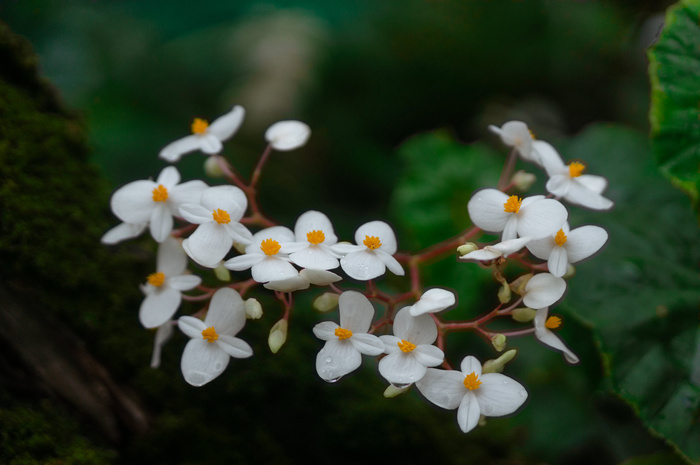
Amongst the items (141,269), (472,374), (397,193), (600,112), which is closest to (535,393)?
(397,193)

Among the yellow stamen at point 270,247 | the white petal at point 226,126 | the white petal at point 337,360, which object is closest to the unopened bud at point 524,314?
the white petal at point 337,360

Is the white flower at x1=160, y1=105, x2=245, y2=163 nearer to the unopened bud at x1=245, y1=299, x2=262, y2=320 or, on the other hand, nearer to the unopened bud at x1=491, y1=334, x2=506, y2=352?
the unopened bud at x1=245, y1=299, x2=262, y2=320

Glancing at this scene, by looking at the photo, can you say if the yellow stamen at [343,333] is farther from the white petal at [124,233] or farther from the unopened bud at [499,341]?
the white petal at [124,233]

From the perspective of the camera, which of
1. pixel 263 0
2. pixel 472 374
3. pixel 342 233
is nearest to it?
pixel 472 374

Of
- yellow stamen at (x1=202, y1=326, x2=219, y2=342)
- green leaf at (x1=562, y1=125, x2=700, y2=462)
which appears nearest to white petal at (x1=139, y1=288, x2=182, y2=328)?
yellow stamen at (x1=202, y1=326, x2=219, y2=342)

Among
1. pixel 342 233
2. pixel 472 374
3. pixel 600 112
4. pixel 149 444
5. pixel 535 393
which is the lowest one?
Answer: pixel 535 393

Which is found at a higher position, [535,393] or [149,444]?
[149,444]

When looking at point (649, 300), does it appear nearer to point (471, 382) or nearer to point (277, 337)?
point (471, 382)

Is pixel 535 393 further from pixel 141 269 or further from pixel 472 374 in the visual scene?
pixel 141 269
